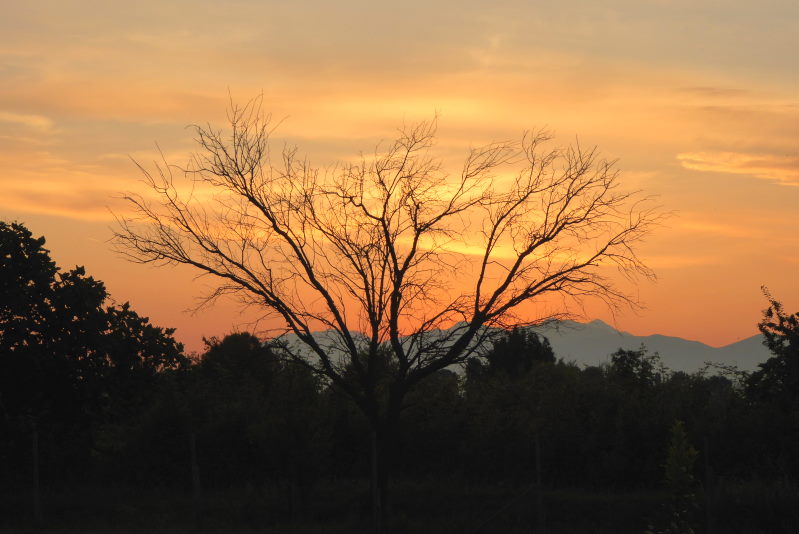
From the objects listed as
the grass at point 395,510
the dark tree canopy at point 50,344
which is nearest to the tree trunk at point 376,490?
the grass at point 395,510

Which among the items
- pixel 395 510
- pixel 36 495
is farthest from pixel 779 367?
pixel 36 495

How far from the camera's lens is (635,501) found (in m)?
23.4

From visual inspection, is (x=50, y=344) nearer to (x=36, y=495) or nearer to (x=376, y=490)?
(x=36, y=495)

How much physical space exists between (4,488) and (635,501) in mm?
18246

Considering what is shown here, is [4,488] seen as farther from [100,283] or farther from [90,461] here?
[100,283]

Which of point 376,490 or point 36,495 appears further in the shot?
point 36,495

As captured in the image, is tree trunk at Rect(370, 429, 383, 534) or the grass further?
tree trunk at Rect(370, 429, 383, 534)

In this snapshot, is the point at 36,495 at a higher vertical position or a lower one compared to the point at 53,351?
lower

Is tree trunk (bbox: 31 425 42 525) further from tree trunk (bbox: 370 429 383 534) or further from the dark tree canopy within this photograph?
tree trunk (bbox: 370 429 383 534)

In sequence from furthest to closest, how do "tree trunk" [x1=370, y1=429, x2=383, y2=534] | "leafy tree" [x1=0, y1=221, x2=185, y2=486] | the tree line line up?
"leafy tree" [x1=0, y1=221, x2=185, y2=486] < the tree line < "tree trunk" [x1=370, y1=429, x2=383, y2=534]

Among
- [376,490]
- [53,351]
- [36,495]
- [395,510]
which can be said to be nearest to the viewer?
[376,490]

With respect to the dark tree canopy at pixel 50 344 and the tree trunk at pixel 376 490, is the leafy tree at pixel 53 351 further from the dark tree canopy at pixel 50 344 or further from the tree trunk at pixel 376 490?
the tree trunk at pixel 376 490

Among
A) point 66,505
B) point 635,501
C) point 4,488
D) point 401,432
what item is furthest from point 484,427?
point 4,488

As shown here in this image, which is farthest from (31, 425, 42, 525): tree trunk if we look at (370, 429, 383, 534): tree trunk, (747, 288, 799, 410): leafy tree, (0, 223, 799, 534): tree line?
(747, 288, 799, 410): leafy tree
